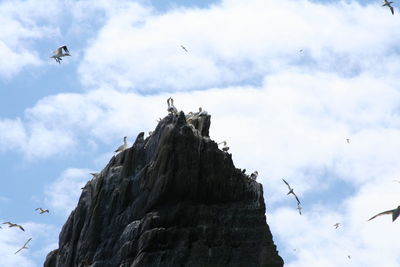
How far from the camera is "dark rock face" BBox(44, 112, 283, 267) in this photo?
75.5m

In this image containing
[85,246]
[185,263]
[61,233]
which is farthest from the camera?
[61,233]

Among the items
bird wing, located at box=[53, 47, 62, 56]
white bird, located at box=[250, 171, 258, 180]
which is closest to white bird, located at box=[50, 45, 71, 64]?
bird wing, located at box=[53, 47, 62, 56]

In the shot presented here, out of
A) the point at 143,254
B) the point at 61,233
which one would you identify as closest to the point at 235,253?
the point at 143,254

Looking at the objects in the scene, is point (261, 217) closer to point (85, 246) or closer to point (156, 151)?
point (156, 151)

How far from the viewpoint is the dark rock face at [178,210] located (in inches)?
2972

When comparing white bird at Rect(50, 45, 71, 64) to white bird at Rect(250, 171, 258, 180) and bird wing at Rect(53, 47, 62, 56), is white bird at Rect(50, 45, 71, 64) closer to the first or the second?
bird wing at Rect(53, 47, 62, 56)

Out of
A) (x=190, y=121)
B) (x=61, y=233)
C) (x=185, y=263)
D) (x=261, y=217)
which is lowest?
(x=185, y=263)

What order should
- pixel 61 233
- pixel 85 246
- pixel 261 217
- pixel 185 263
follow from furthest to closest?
pixel 61 233
pixel 85 246
pixel 261 217
pixel 185 263

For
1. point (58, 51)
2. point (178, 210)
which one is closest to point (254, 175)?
point (178, 210)

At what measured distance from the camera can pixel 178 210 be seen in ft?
255

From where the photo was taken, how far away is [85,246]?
84.5 metres

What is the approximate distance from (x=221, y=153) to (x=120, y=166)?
1190 cm

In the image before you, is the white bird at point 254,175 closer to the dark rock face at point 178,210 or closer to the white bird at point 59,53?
the dark rock face at point 178,210

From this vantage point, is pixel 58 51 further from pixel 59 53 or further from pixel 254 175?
pixel 254 175
